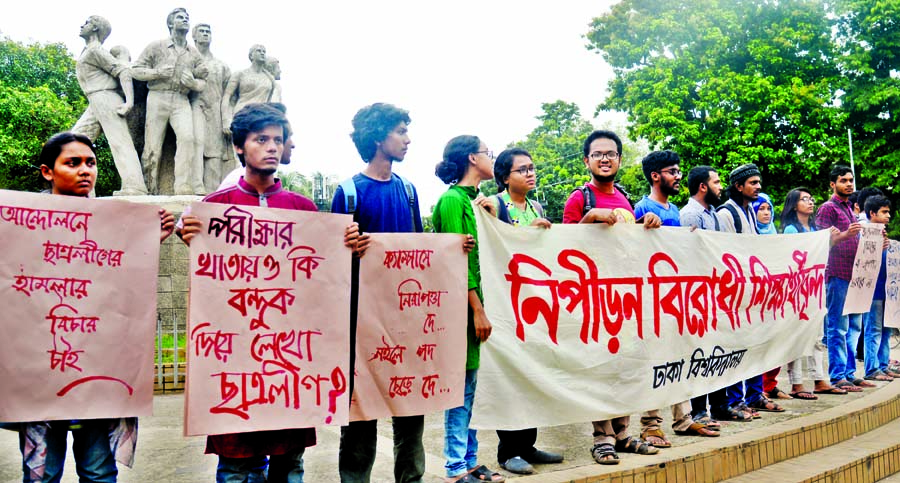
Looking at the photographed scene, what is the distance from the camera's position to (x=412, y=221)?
3543mm

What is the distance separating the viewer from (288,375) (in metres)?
3.01

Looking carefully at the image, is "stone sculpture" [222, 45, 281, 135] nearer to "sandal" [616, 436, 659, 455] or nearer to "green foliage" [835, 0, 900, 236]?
"sandal" [616, 436, 659, 455]

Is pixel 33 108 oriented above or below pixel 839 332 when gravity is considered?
above

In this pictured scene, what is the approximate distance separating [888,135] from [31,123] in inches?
1101

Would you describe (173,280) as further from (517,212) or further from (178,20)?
(517,212)

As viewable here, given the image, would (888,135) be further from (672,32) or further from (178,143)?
(178,143)

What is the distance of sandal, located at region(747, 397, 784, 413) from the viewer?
5.59 m

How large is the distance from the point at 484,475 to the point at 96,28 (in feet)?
26.8

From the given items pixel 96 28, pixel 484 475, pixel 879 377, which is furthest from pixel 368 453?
pixel 96 28

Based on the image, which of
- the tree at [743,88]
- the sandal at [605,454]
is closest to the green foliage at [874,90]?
the tree at [743,88]

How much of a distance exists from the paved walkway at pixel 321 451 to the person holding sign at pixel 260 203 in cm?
79

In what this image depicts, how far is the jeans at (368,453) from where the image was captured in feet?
10.8

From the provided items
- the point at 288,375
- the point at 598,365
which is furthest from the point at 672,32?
the point at 288,375

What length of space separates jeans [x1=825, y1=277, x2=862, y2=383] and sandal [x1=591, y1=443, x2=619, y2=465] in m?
3.36
